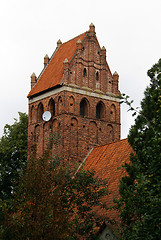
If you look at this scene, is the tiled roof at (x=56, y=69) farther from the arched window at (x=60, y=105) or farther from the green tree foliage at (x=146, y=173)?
the green tree foliage at (x=146, y=173)

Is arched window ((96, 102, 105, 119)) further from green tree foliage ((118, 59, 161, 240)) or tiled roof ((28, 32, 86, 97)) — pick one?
green tree foliage ((118, 59, 161, 240))

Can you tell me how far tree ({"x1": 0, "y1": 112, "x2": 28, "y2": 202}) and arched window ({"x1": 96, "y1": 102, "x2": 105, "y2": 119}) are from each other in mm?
7504

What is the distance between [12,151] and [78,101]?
32.6ft

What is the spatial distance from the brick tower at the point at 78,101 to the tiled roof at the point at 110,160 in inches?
47.0

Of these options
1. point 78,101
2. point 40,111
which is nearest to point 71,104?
point 78,101

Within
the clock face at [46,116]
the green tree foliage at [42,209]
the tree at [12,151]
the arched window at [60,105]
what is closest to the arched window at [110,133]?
the arched window at [60,105]

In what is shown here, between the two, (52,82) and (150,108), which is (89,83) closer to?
(52,82)

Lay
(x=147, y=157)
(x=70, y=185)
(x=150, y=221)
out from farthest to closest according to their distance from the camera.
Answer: (x=70, y=185), (x=147, y=157), (x=150, y=221)

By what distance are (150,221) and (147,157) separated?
2055 millimetres

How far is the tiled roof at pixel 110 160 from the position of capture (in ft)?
84.6

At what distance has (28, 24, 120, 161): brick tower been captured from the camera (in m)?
31.0

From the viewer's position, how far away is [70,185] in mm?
21016

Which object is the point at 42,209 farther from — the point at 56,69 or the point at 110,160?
the point at 56,69

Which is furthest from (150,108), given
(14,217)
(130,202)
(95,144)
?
(95,144)
